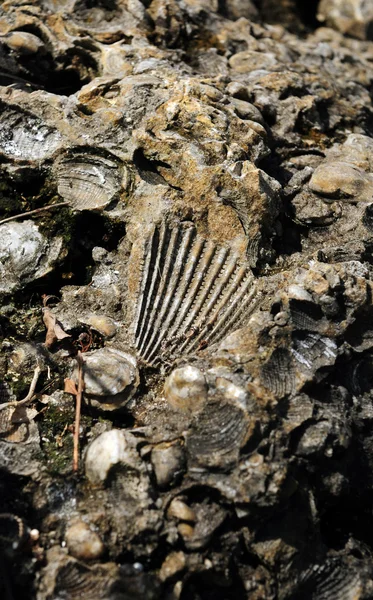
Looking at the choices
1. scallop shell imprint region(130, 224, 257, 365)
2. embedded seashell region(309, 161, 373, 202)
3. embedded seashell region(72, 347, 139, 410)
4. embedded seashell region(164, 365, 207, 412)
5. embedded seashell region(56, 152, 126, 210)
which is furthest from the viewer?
embedded seashell region(309, 161, 373, 202)

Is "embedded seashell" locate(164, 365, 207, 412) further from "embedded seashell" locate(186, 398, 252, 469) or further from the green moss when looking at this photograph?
the green moss

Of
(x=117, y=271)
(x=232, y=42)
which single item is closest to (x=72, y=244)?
(x=117, y=271)

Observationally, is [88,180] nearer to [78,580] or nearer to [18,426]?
[18,426]

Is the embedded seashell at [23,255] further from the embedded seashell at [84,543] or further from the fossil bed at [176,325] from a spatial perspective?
the embedded seashell at [84,543]

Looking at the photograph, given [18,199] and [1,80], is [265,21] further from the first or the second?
[18,199]

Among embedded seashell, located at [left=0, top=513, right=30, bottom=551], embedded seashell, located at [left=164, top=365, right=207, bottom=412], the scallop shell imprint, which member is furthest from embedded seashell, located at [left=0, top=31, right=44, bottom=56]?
embedded seashell, located at [left=0, top=513, right=30, bottom=551]

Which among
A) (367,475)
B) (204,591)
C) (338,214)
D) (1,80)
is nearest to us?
(204,591)
